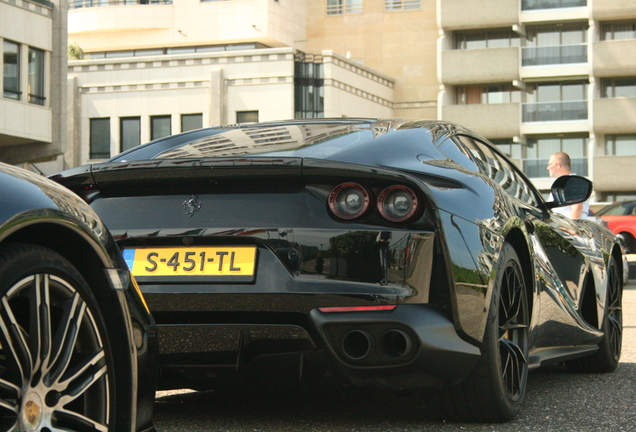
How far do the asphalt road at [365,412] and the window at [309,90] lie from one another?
40.5 m

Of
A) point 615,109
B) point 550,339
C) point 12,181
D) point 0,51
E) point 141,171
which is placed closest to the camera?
point 12,181

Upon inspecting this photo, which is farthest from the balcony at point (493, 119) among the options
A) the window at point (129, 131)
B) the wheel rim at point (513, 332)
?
the wheel rim at point (513, 332)

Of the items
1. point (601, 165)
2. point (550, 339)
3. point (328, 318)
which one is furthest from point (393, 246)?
point (601, 165)

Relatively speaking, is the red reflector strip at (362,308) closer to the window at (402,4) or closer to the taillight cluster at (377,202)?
the taillight cluster at (377,202)

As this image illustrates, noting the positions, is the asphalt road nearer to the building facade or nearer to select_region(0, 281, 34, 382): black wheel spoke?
select_region(0, 281, 34, 382): black wheel spoke

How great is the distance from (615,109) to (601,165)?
109 inches

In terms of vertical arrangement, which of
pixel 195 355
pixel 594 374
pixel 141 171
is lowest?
pixel 594 374

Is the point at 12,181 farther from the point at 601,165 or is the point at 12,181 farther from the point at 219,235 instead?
the point at 601,165

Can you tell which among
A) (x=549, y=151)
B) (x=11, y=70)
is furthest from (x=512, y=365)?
(x=549, y=151)

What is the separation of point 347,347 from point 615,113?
159 feet

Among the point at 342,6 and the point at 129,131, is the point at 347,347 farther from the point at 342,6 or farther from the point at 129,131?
the point at 342,6

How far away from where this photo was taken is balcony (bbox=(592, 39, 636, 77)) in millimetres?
49281

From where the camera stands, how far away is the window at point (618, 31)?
50906 millimetres

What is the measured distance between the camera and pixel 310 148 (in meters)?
4.20
